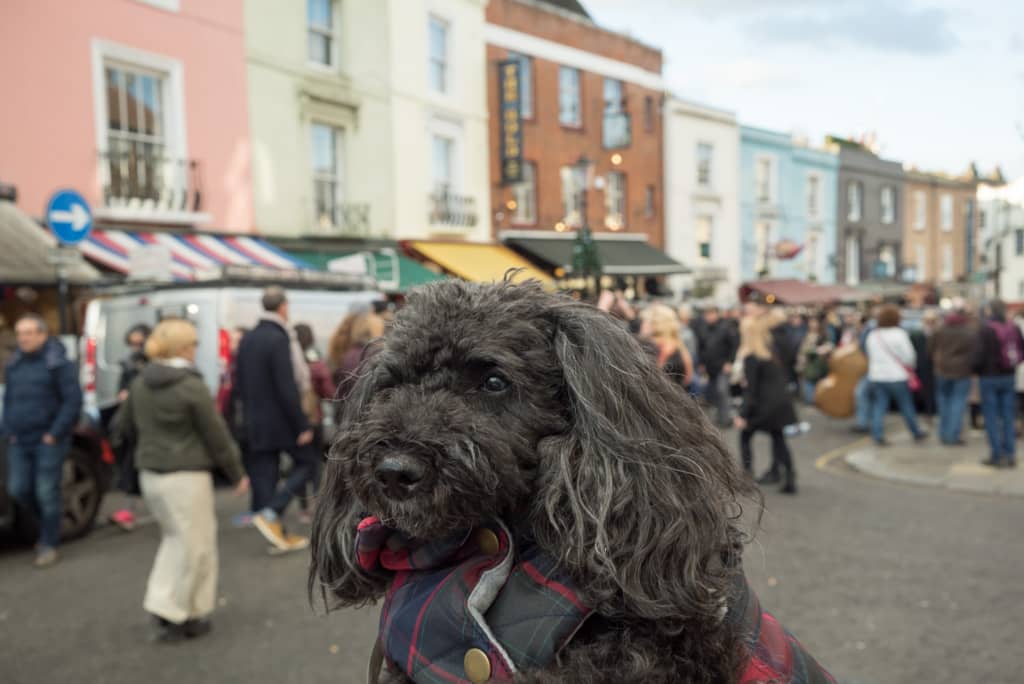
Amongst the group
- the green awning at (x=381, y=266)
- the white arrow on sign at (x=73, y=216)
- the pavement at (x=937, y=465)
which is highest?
the white arrow on sign at (x=73, y=216)

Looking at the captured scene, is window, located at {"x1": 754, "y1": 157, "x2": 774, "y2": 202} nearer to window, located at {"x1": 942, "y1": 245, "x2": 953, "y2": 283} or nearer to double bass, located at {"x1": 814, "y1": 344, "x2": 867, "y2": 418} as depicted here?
window, located at {"x1": 942, "y1": 245, "x2": 953, "y2": 283}

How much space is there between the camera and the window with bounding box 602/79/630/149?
76.3 ft

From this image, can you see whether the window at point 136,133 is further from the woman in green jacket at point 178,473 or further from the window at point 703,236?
the window at point 703,236

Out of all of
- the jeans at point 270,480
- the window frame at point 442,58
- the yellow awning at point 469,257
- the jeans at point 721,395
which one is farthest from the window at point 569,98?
the jeans at point 270,480

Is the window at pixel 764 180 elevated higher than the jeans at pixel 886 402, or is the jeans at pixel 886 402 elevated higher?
the window at pixel 764 180

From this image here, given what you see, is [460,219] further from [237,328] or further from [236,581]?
[236,581]

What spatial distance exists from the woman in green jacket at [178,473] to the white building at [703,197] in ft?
72.0

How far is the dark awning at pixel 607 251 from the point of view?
68.2 feet

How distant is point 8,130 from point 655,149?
18955 millimetres

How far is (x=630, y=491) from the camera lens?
1293mm

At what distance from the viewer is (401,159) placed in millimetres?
17797

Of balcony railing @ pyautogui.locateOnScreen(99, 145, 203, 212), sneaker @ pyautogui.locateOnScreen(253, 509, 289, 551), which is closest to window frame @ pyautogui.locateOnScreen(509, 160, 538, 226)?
balcony railing @ pyautogui.locateOnScreen(99, 145, 203, 212)

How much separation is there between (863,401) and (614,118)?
46.2ft

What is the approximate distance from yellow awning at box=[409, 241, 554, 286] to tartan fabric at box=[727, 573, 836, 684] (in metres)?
15.3
